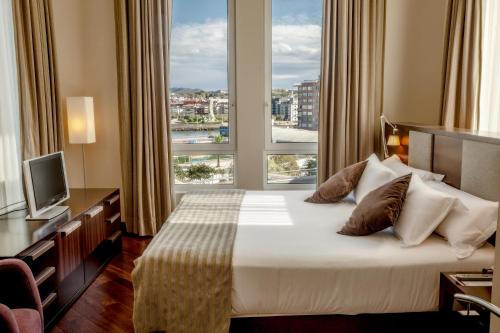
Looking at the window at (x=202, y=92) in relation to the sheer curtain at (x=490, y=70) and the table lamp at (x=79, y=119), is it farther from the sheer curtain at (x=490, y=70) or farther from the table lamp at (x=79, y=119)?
the sheer curtain at (x=490, y=70)

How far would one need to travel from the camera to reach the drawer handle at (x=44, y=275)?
2.44m

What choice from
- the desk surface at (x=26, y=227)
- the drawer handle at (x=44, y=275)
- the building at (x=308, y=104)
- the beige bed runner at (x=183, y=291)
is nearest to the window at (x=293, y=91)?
the building at (x=308, y=104)

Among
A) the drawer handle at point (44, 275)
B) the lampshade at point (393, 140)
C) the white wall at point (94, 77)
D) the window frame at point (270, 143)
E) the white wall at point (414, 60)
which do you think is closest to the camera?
the drawer handle at point (44, 275)

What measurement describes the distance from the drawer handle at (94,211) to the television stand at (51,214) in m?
0.16

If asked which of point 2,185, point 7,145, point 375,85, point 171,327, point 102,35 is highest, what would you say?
point 102,35

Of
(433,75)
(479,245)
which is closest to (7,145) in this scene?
(479,245)

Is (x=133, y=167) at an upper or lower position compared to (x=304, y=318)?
upper

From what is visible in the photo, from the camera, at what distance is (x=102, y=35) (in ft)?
14.2

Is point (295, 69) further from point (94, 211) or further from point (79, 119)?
point (94, 211)

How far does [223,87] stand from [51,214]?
2296 millimetres

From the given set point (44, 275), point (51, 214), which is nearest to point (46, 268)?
point (44, 275)

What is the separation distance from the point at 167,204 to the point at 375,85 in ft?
7.99

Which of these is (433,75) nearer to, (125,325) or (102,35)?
(102,35)

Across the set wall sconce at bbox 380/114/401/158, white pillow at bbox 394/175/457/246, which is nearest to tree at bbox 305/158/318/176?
wall sconce at bbox 380/114/401/158
